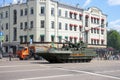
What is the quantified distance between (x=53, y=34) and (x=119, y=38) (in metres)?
49.9

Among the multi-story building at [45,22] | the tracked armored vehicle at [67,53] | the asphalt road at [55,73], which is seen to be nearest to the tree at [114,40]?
the multi-story building at [45,22]

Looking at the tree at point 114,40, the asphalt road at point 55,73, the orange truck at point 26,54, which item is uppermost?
the tree at point 114,40

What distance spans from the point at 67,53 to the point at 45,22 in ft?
105

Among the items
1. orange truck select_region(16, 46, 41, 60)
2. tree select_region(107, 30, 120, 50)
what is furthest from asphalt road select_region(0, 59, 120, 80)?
tree select_region(107, 30, 120, 50)

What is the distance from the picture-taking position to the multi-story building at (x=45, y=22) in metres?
66.4

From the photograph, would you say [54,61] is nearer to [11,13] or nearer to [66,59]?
[66,59]

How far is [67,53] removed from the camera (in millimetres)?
34938

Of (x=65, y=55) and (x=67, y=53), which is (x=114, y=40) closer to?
(x=67, y=53)

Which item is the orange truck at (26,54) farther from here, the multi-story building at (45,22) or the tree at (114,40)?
the tree at (114,40)

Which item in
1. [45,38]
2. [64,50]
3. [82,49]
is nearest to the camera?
[64,50]

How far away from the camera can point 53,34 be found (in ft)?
221

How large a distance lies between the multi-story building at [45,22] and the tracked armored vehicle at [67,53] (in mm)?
27028

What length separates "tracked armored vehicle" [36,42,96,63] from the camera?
33.8 metres

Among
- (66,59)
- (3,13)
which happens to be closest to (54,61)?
(66,59)
